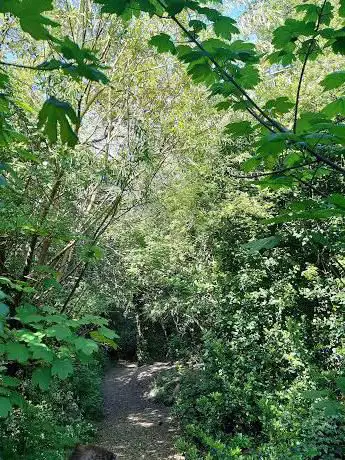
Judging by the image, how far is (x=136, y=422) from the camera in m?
8.38

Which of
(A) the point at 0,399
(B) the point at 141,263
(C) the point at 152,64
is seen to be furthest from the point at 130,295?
(A) the point at 0,399

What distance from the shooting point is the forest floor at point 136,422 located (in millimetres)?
6664

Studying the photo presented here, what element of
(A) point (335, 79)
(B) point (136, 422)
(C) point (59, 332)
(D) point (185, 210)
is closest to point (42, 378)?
(C) point (59, 332)

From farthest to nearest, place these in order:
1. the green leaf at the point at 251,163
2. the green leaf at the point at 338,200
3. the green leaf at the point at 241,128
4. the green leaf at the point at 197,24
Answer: the green leaf at the point at 251,163 < the green leaf at the point at 241,128 < the green leaf at the point at 197,24 < the green leaf at the point at 338,200

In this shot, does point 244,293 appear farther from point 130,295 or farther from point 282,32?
point 282,32

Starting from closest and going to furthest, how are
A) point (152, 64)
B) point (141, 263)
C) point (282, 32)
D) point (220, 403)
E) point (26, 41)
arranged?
point (282, 32) < point (26, 41) < point (152, 64) < point (220, 403) < point (141, 263)

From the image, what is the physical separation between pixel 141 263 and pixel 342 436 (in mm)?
5900

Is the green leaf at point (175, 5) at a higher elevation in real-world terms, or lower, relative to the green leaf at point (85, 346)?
higher

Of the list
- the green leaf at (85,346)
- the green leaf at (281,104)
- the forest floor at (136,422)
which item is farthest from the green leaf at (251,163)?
the forest floor at (136,422)

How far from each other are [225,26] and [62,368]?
1315mm

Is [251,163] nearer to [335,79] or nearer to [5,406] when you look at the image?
[335,79]

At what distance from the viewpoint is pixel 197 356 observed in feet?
27.9

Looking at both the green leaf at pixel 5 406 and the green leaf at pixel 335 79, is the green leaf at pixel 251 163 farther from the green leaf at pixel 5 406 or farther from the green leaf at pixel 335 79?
the green leaf at pixel 5 406

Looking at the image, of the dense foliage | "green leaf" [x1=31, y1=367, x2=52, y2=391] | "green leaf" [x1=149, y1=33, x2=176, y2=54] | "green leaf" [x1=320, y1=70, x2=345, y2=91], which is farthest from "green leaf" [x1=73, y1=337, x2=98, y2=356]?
"green leaf" [x1=320, y1=70, x2=345, y2=91]
